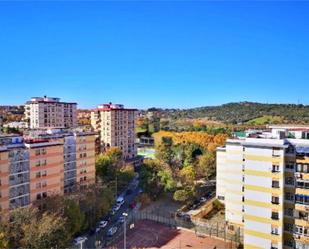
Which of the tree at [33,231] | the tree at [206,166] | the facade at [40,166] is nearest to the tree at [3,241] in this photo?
the tree at [33,231]

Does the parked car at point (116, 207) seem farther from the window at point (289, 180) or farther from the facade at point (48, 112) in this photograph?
the facade at point (48, 112)

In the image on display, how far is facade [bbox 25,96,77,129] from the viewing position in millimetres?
64875

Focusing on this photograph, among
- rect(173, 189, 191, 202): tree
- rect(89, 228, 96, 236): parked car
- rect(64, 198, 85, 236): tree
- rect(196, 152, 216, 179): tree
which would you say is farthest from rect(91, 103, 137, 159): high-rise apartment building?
rect(64, 198, 85, 236): tree

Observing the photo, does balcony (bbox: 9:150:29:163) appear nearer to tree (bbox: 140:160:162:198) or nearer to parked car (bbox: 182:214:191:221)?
tree (bbox: 140:160:162:198)

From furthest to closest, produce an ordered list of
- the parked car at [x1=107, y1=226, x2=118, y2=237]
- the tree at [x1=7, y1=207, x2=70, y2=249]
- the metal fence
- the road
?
the parked car at [x1=107, y1=226, x2=118, y2=237], the metal fence, the road, the tree at [x1=7, y1=207, x2=70, y2=249]

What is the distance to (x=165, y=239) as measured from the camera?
3052 centimetres

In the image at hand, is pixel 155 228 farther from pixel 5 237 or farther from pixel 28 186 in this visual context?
pixel 5 237

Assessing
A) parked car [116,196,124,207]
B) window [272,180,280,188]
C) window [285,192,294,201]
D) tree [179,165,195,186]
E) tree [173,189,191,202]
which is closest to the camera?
window [285,192,294,201]

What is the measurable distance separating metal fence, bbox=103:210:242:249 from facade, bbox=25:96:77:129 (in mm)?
34701

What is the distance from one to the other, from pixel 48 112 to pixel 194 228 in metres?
44.0

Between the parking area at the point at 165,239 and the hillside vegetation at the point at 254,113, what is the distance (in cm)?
5131

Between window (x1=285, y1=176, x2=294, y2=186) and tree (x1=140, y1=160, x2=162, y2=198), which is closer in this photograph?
window (x1=285, y1=176, x2=294, y2=186)

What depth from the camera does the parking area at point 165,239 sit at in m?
29.1

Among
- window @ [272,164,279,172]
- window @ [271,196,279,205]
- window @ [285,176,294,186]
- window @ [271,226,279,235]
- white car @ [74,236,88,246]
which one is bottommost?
white car @ [74,236,88,246]
